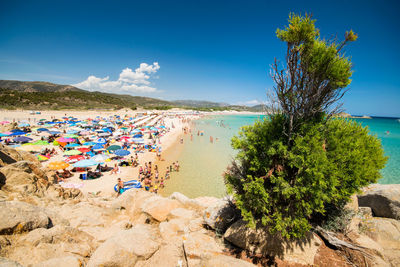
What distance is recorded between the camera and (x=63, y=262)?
13.5 feet

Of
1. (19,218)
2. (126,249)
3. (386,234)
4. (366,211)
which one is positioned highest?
(19,218)

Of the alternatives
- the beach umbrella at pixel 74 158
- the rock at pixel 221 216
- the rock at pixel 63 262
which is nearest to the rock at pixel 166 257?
the rock at pixel 63 262

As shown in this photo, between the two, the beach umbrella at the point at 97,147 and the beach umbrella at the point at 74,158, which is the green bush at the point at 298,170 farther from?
the beach umbrella at the point at 97,147

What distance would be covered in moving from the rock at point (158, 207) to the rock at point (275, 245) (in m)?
3.43

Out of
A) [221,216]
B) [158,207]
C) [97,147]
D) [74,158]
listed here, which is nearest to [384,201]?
[221,216]

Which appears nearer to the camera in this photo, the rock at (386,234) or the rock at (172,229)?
the rock at (386,234)

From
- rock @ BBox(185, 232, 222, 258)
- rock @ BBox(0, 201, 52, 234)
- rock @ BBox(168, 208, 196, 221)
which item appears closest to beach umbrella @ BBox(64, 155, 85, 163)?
rock @ BBox(0, 201, 52, 234)

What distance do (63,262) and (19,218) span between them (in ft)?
6.72

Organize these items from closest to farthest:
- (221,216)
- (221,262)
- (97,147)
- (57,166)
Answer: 1. (221,262)
2. (221,216)
3. (57,166)
4. (97,147)

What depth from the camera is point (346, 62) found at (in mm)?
5324

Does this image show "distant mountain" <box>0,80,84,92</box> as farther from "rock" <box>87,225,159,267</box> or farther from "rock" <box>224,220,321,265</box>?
"rock" <box>224,220,321,265</box>

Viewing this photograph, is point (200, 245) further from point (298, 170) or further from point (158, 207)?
point (298, 170)

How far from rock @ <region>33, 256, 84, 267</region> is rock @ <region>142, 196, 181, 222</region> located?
3.80 meters

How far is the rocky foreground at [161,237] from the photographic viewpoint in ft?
15.2
